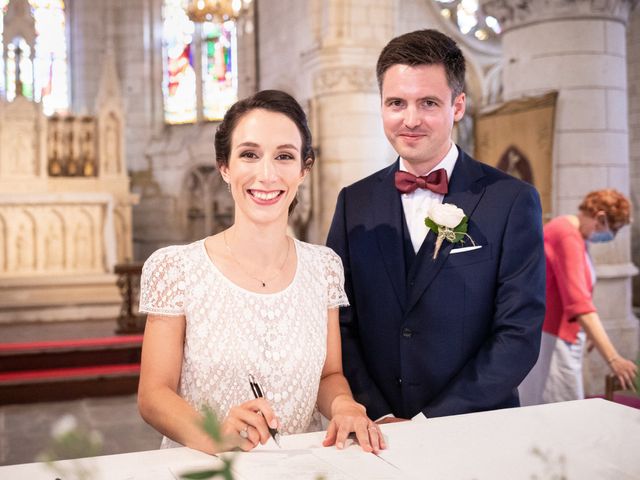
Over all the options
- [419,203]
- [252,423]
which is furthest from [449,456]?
[419,203]

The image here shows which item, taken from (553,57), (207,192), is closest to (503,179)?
(553,57)

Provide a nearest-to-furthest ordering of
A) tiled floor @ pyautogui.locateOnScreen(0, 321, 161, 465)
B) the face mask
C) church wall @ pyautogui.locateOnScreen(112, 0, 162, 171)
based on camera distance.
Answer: the face mask → tiled floor @ pyautogui.locateOnScreen(0, 321, 161, 465) → church wall @ pyautogui.locateOnScreen(112, 0, 162, 171)

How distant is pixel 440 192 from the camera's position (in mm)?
2059

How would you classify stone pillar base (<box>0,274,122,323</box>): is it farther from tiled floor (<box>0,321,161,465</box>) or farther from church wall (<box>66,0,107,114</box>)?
church wall (<box>66,0,107,114</box>)

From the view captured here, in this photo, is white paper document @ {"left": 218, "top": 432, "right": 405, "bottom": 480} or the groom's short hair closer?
white paper document @ {"left": 218, "top": 432, "right": 405, "bottom": 480}

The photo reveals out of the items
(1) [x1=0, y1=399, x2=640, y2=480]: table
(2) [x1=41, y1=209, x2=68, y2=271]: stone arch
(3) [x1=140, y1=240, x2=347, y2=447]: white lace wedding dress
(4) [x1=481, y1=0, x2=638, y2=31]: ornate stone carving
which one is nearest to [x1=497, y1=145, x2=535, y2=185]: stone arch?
(4) [x1=481, y1=0, x2=638, y2=31]: ornate stone carving

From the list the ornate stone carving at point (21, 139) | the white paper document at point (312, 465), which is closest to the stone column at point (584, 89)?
the white paper document at point (312, 465)

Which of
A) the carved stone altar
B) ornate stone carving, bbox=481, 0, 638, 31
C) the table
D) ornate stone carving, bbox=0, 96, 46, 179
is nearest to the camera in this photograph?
the table

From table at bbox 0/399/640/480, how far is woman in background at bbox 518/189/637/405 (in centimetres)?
202

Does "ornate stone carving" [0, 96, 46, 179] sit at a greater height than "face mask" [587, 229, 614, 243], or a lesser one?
greater

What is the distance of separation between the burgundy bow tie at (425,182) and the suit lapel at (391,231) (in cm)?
6

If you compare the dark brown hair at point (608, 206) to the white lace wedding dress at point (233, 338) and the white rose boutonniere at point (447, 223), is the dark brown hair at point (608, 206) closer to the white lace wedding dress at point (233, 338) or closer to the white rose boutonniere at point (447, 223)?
the white rose boutonniere at point (447, 223)

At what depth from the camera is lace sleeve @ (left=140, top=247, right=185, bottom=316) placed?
5.91 ft

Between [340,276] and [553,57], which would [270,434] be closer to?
[340,276]
